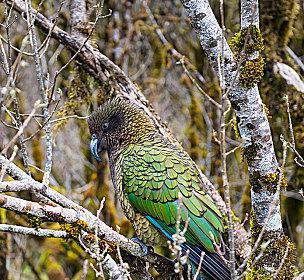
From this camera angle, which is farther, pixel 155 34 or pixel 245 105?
pixel 155 34

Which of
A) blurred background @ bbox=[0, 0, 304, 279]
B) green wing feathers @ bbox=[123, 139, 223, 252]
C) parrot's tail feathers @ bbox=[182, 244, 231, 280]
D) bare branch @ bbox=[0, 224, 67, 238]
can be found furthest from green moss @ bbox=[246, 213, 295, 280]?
blurred background @ bbox=[0, 0, 304, 279]

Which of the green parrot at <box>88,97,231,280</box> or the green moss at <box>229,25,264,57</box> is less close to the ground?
the green moss at <box>229,25,264,57</box>

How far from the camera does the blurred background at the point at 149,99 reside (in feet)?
21.6

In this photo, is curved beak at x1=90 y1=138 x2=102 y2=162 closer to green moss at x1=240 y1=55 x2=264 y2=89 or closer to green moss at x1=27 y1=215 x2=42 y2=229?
green moss at x1=27 y1=215 x2=42 y2=229

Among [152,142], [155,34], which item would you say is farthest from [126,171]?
[155,34]

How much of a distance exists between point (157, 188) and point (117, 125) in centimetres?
90

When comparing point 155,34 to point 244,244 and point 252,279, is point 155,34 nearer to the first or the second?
point 244,244

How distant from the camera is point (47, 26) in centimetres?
558

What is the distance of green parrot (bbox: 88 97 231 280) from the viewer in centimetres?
468

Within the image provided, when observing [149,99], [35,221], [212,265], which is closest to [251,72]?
[212,265]

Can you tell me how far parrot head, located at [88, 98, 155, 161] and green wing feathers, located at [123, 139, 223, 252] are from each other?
354 mm

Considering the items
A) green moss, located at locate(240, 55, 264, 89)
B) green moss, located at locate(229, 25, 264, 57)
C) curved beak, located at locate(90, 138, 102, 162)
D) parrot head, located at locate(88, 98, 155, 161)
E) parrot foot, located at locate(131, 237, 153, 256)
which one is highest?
green moss, located at locate(229, 25, 264, 57)

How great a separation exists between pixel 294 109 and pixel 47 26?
2736mm

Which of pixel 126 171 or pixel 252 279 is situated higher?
pixel 126 171
